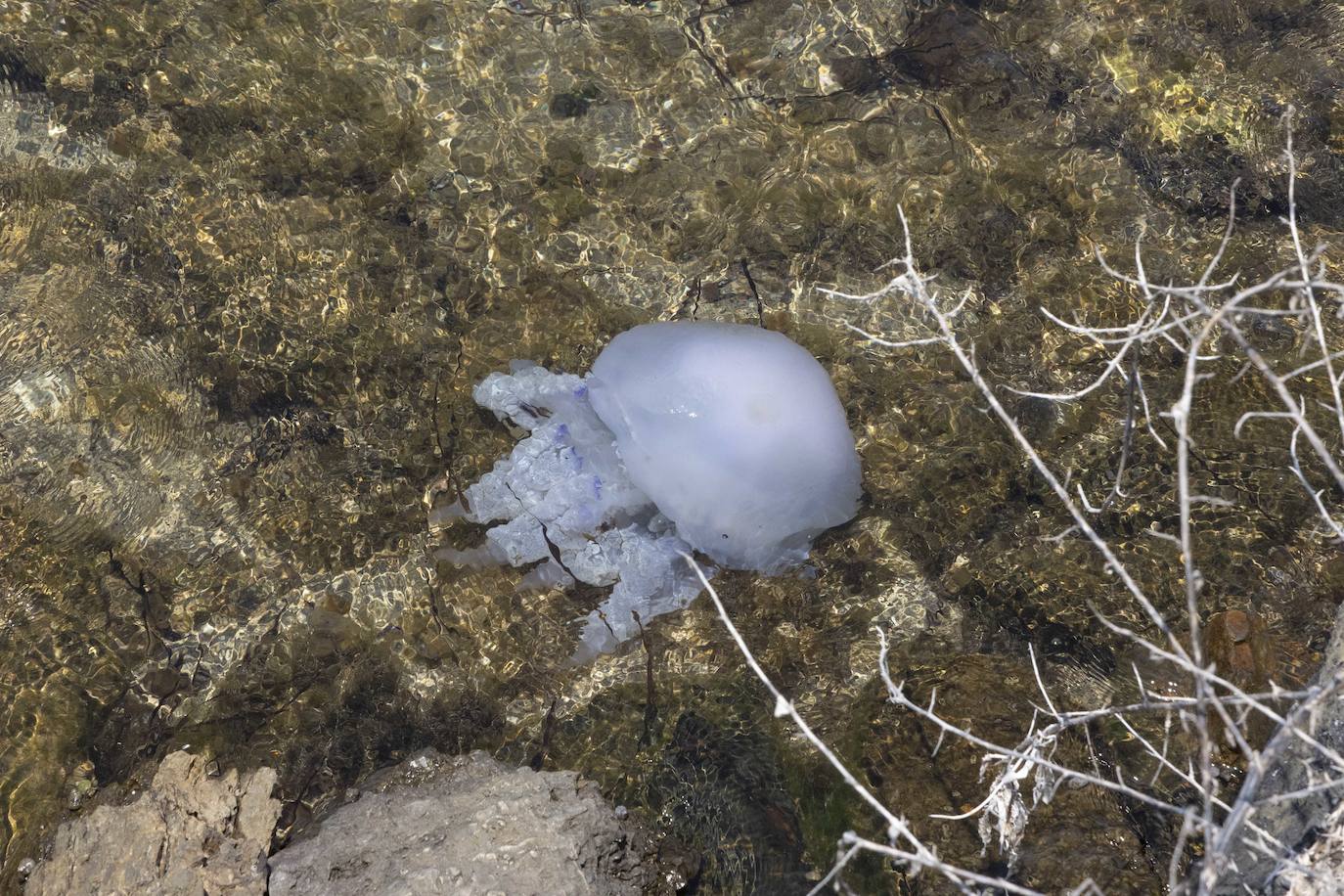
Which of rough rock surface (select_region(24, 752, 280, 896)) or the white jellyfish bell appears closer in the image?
rough rock surface (select_region(24, 752, 280, 896))

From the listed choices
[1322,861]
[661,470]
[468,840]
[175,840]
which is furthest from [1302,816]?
[175,840]

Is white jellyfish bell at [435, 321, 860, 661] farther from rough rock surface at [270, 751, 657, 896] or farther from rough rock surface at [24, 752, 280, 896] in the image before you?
rough rock surface at [24, 752, 280, 896]

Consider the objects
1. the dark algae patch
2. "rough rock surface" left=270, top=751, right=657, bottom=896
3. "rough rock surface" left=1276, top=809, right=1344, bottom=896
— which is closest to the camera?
"rough rock surface" left=1276, top=809, right=1344, bottom=896

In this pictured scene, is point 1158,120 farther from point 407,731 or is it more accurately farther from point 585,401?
point 407,731

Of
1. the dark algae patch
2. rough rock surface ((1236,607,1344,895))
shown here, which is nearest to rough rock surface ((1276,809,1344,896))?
rough rock surface ((1236,607,1344,895))

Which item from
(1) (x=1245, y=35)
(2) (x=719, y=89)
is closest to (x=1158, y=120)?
(1) (x=1245, y=35)

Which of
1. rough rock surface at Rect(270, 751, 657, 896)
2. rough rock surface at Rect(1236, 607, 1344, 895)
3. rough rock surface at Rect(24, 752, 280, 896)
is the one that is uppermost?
rough rock surface at Rect(1236, 607, 1344, 895)
